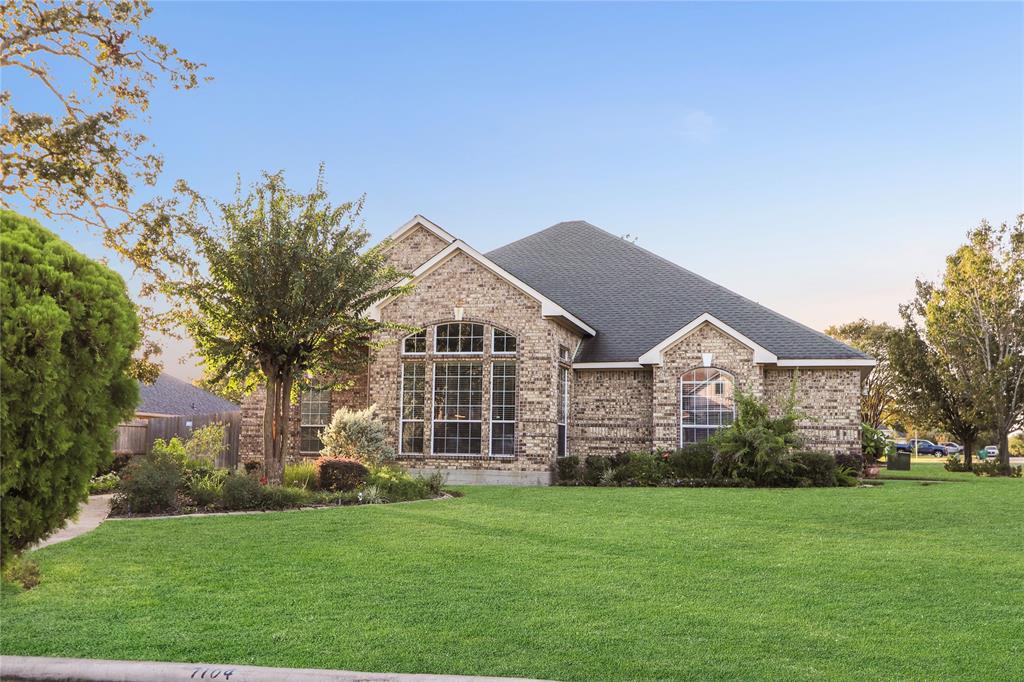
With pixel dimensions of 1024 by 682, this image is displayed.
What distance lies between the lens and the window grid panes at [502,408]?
23062 millimetres

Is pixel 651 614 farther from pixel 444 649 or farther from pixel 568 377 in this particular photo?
pixel 568 377

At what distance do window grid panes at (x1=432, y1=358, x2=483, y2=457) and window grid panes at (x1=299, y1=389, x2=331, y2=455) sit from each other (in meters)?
3.47

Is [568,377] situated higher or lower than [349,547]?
higher

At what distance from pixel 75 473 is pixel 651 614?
16.3 ft

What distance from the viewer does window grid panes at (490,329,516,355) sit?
76.4ft

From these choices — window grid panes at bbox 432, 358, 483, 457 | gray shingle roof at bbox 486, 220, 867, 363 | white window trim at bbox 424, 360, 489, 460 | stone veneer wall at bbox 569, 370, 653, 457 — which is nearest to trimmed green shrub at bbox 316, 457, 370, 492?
white window trim at bbox 424, 360, 489, 460

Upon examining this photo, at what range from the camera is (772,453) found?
20.3m

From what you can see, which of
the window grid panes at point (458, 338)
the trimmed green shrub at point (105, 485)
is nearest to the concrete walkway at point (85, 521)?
the trimmed green shrub at point (105, 485)

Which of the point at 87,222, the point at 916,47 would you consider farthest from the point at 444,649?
the point at 87,222

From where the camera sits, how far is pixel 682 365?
23562mm

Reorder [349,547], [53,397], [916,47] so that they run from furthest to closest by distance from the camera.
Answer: [916,47] → [349,547] → [53,397]

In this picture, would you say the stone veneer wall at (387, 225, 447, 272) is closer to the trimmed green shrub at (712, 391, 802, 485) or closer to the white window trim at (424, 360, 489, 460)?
the white window trim at (424, 360, 489, 460)

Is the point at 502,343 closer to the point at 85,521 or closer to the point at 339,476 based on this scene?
the point at 339,476

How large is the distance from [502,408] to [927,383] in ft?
70.4
